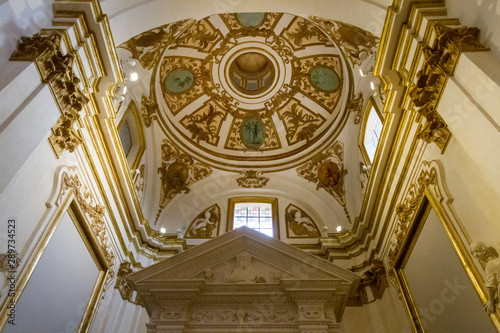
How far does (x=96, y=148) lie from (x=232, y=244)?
363 cm

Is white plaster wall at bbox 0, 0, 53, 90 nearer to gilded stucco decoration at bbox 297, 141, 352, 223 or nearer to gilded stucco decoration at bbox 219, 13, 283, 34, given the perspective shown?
gilded stucco decoration at bbox 219, 13, 283, 34

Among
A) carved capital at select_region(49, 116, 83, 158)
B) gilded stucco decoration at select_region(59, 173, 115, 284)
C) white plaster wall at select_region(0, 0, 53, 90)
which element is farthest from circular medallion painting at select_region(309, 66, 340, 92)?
white plaster wall at select_region(0, 0, 53, 90)

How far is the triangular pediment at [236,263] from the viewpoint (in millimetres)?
6043

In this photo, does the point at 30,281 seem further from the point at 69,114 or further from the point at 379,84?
the point at 379,84

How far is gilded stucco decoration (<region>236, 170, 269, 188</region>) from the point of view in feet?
43.3

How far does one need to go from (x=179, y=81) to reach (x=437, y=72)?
9.52 meters

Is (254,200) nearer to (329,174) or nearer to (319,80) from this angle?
(329,174)

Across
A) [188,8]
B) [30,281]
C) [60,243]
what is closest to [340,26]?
[188,8]

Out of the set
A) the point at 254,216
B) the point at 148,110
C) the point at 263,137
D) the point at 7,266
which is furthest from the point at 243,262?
the point at 263,137

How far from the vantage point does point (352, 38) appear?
9.76m

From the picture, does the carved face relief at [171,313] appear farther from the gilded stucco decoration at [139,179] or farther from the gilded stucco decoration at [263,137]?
the gilded stucco decoration at [263,137]

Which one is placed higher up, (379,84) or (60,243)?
(379,84)

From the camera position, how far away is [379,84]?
935 centimetres

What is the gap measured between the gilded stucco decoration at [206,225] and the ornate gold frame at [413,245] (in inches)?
227
